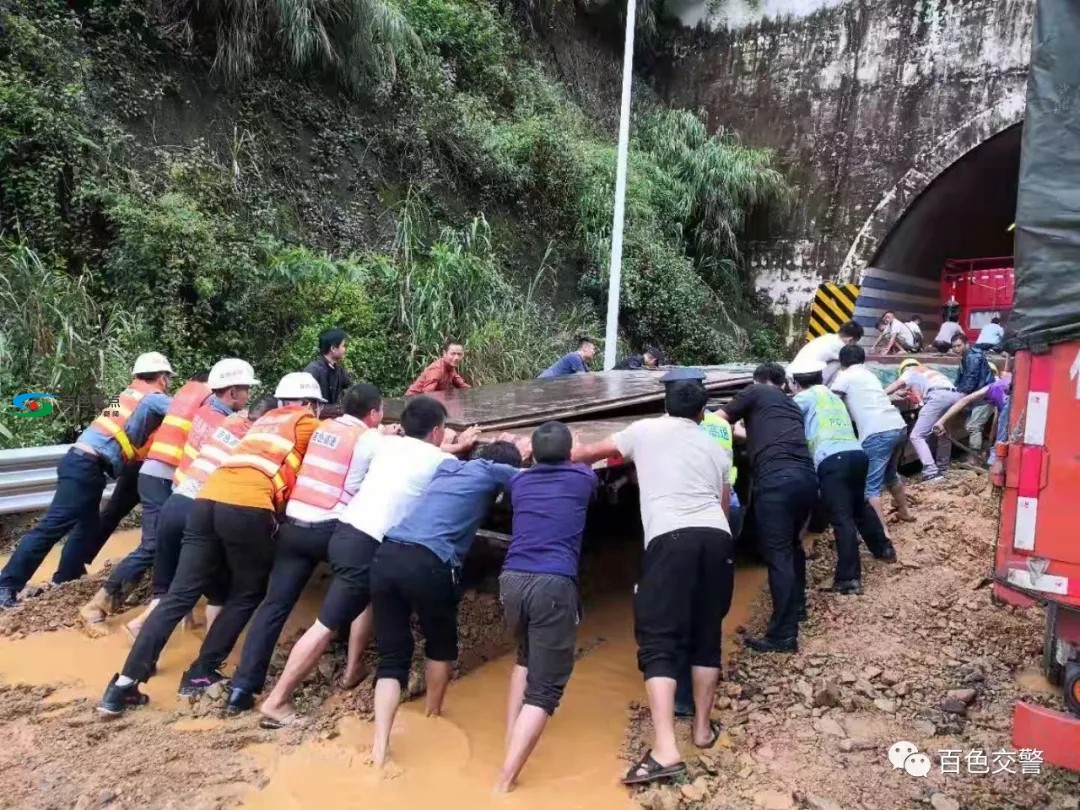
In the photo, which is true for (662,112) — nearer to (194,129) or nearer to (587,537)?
(194,129)

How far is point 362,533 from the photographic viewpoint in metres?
3.64

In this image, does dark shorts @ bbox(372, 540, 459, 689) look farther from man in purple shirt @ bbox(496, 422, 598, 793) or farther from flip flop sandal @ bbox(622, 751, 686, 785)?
flip flop sandal @ bbox(622, 751, 686, 785)

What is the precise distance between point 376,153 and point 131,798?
9824mm

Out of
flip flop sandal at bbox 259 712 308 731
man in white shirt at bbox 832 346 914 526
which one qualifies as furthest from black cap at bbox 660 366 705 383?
flip flop sandal at bbox 259 712 308 731

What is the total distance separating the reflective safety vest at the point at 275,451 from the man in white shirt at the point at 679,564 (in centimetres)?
169

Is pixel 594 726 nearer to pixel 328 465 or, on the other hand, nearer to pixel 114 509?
pixel 328 465

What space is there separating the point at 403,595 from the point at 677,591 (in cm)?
117

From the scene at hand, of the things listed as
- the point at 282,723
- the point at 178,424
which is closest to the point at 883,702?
the point at 282,723

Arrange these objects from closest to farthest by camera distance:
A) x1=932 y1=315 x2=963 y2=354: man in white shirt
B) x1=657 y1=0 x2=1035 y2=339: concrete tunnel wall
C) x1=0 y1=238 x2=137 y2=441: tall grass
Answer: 1. x1=0 y1=238 x2=137 y2=441: tall grass
2. x1=932 y1=315 x2=963 y2=354: man in white shirt
3. x1=657 y1=0 x2=1035 y2=339: concrete tunnel wall

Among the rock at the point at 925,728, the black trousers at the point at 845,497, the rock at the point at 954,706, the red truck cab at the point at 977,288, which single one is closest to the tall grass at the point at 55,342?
the black trousers at the point at 845,497

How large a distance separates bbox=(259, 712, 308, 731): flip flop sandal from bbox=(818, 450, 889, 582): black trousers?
10.4 feet

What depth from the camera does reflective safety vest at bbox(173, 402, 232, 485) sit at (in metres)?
4.48

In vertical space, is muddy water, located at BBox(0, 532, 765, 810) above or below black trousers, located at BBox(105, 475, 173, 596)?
below

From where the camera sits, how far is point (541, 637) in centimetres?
327
